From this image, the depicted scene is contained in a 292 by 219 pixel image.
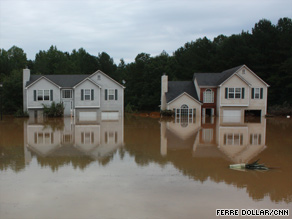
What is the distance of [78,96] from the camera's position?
38.4 meters

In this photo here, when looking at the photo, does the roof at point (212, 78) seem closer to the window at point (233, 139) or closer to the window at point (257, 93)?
the window at point (257, 93)

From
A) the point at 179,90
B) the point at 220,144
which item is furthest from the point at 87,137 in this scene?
the point at 179,90

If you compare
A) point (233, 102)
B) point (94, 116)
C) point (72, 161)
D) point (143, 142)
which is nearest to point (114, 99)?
point (94, 116)

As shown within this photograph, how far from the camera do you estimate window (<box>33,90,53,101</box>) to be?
38.0 metres

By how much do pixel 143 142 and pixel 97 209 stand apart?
1091 centimetres

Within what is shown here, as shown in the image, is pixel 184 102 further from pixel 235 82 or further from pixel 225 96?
pixel 235 82

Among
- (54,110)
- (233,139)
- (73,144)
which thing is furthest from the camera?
(54,110)

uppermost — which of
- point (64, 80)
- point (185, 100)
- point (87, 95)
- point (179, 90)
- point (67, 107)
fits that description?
point (64, 80)

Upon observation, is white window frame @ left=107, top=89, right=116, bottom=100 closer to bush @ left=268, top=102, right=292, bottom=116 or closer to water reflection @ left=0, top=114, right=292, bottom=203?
water reflection @ left=0, top=114, right=292, bottom=203

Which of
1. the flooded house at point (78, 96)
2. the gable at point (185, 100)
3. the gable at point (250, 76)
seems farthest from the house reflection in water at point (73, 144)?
the gable at point (250, 76)

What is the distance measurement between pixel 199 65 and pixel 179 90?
50.8ft

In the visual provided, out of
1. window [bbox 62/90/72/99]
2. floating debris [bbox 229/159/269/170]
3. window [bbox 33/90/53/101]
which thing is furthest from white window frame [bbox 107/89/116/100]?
floating debris [bbox 229/159/269/170]

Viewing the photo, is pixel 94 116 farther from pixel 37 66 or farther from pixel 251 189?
pixel 37 66

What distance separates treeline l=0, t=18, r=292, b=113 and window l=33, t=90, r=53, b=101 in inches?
239
